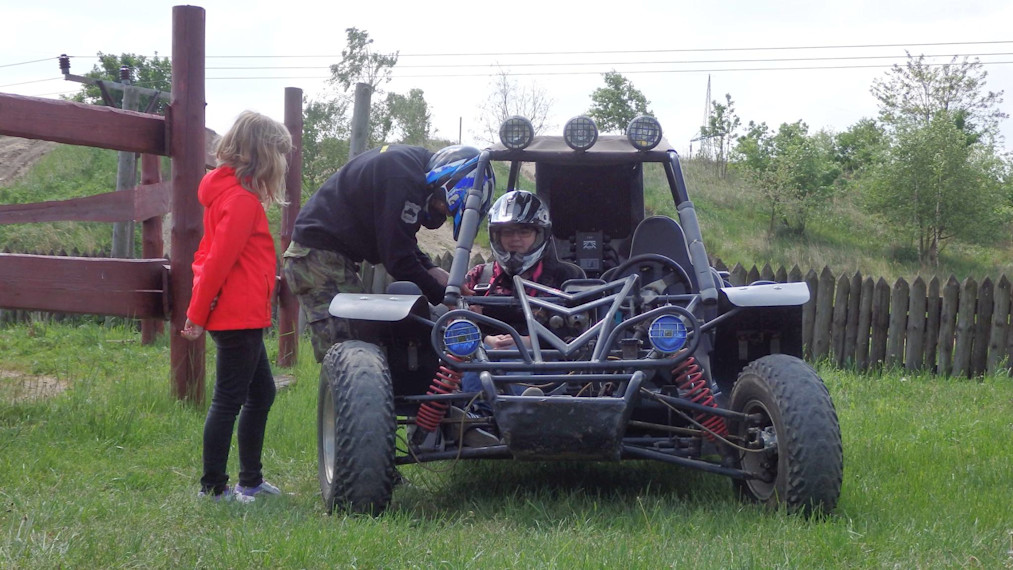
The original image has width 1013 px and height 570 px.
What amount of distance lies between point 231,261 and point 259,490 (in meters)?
1.07

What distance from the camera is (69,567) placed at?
2.99 meters

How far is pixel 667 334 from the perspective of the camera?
13.5ft

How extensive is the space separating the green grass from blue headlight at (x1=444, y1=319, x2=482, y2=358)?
667 mm

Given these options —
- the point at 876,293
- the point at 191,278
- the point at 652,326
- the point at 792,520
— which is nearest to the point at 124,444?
the point at 191,278

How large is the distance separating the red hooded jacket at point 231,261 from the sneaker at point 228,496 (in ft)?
2.35

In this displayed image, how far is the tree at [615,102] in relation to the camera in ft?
109

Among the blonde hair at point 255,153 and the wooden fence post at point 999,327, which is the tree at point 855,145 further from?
the blonde hair at point 255,153

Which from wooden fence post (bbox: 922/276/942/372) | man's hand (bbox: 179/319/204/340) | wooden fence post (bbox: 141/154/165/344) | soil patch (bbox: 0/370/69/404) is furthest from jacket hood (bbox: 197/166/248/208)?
wooden fence post (bbox: 922/276/942/372)

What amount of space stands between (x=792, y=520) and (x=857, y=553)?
13.7 inches

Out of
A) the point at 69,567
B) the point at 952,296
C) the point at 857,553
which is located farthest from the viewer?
the point at 952,296

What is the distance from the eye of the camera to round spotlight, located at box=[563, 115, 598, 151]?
196 inches

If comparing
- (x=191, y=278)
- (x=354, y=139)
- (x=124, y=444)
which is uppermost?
(x=354, y=139)

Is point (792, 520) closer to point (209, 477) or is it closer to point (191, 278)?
point (209, 477)

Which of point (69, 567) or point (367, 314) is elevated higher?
point (367, 314)
